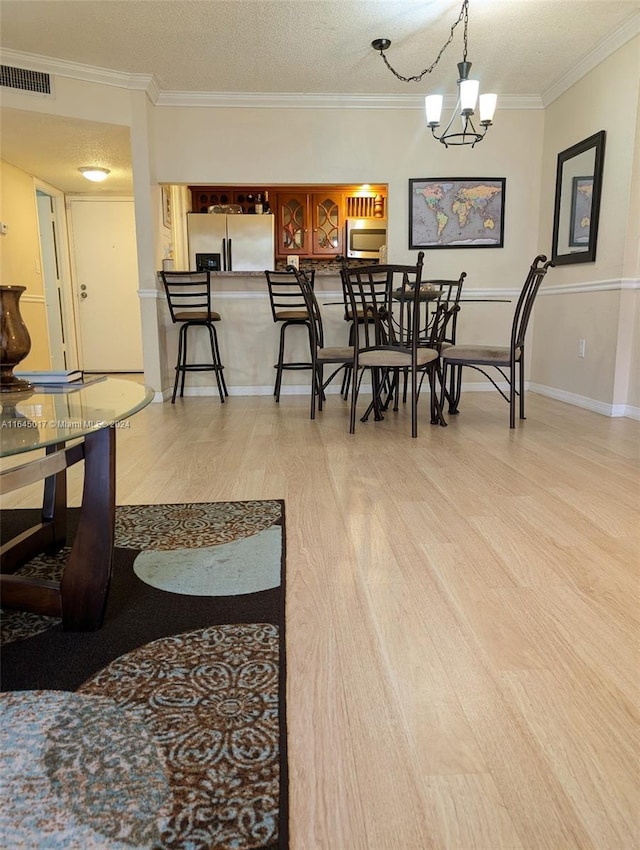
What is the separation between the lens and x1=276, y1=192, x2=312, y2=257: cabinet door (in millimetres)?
7091

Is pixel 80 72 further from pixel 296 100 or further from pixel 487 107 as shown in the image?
pixel 487 107

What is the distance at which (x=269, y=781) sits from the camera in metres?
0.78

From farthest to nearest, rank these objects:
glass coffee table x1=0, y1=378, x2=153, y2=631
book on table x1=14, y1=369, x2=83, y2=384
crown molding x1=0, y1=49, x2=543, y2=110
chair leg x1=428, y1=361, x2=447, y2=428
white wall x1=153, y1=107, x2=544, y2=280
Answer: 1. white wall x1=153, y1=107, x2=544, y2=280
2. crown molding x1=0, y1=49, x2=543, y2=110
3. chair leg x1=428, y1=361, x2=447, y2=428
4. book on table x1=14, y1=369, x2=83, y2=384
5. glass coffee table x1=0, y1=378, x2=153, y2=631

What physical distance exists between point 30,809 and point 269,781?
322mm

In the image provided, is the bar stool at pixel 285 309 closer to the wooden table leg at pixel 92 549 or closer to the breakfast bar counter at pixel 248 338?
the breakfast bar counter at pixel 248 338

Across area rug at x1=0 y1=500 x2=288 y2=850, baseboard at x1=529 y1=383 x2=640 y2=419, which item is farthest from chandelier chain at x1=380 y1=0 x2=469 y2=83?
area rug at x1=0 y1=500 x2=288 y2=850

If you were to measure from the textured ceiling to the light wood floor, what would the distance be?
8.77 feet

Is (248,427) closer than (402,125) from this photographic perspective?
Yes

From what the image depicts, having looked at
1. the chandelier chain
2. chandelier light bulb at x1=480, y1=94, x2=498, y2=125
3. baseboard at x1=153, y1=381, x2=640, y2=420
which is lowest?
baseboard at x1=153, y1=381, x2=640, y2=420

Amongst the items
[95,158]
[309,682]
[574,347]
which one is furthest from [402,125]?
[309,682]

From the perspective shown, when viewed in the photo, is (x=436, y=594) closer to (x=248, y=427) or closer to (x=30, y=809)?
(x=30, y=809)

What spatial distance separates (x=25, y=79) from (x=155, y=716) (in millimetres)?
4420

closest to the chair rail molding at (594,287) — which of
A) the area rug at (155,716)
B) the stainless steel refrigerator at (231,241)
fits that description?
the area rug at (155,716)

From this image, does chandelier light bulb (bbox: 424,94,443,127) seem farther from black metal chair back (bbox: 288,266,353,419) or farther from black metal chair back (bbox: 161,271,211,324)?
black metal chair back (bbox: 161,271,211,324)
